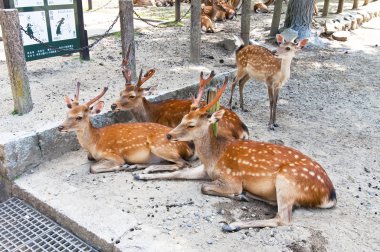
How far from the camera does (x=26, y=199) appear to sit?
3.71 meters

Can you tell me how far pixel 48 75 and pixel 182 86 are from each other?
2117mm

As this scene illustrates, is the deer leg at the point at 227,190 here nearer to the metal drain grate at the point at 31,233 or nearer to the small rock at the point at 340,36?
the metal drain grate at the point at 31,233

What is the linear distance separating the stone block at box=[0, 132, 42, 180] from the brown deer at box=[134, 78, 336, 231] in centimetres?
109

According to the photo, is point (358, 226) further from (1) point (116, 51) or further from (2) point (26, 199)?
(1) point (116, 51)

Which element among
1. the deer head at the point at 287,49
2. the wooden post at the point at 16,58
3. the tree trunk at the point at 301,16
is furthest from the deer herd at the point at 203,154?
the tree trunk at the point at 301,16

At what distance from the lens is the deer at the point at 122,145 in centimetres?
396

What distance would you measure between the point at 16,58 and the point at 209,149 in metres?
2.41

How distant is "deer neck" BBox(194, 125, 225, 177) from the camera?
362cm

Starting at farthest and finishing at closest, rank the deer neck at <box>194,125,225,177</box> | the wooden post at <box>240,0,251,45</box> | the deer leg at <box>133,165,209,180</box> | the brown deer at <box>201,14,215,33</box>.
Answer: the brown deer at <box>201,14,215,33</box>, the wooden post at <box>240,0,251,45</box>, the deer leg at <box>133,165,209,180</box>, the deer neck at <box>194,125,225,177</box>

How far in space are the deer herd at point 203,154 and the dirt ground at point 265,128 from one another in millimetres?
109

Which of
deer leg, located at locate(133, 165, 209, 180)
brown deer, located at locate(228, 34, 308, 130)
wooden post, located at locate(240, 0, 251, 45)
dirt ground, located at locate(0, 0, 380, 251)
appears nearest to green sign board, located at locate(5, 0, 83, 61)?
dirt ground, located at locate(0, 0, 380, 251)

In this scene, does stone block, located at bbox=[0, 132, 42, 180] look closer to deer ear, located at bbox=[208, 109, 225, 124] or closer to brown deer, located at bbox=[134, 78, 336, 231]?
brown deer, located at bbox=[134, 78, 336, 231]

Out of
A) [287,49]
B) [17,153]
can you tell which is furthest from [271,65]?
[17,153]

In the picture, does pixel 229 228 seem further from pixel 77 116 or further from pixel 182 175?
pixel 77 116
